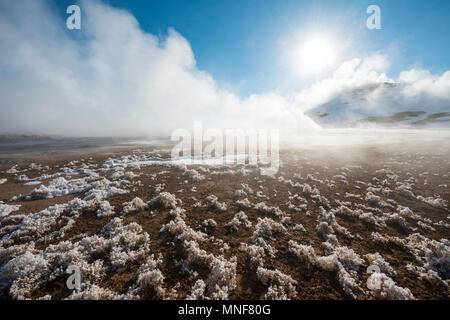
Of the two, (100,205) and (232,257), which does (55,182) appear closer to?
(100,205)

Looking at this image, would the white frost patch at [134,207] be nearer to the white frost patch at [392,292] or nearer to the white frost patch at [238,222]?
the white frost patch at [238,222]

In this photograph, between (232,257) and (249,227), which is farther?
(249,227)

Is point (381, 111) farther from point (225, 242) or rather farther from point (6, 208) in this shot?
point (6, 208)

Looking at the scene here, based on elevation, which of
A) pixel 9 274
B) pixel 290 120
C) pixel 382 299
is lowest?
pixel 382 299

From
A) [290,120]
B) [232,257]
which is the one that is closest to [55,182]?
[232,257]

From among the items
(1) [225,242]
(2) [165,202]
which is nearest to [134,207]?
(2) [165,202]

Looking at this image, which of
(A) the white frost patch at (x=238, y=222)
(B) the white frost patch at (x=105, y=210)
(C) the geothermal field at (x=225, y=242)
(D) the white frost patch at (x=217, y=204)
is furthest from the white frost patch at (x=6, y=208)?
(A) the white frost patch at (x=238, y=222)

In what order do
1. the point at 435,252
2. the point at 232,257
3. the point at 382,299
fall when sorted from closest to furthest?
the point at 382,299 → the point at 232,257 → the point at 435,252

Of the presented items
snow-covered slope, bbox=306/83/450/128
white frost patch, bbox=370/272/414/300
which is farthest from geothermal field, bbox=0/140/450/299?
snow-covered slope, bbox=306/83/450/128

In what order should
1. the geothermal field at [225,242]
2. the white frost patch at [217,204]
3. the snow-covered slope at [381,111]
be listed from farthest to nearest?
the snow-covered slope at [381,111], the white frost patch at [217,204], the geothermal field at [225,242]
